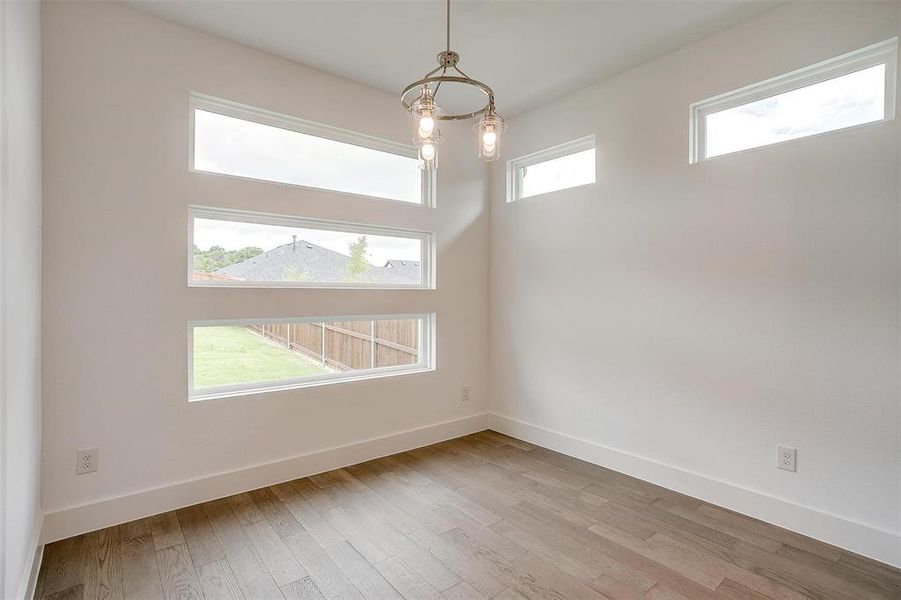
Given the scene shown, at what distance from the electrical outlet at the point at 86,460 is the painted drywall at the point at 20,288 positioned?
0.53 feet

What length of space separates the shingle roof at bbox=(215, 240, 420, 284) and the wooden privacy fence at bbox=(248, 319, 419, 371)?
0.33 m

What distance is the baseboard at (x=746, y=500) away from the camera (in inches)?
82.4

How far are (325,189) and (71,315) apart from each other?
63.7 inches

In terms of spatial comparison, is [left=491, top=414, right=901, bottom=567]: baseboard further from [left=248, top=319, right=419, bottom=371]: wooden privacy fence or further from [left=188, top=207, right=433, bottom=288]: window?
[left=188, top=207, right=433, bottom=288]: window

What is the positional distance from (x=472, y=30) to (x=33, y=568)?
137 inches

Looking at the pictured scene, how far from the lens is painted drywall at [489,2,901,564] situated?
6.98 feet

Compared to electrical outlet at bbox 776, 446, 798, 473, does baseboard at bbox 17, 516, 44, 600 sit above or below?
below

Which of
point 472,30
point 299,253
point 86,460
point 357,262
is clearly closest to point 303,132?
point 299,253

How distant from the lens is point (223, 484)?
2664mm

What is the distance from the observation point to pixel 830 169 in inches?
87.7

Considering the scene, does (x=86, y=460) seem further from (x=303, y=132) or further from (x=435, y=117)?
(x=435, y=117)

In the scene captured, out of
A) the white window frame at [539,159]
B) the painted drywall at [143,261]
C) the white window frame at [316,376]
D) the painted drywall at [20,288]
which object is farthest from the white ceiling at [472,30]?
the white window frame at [316,376]

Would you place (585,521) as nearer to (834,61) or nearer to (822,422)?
(822,422)

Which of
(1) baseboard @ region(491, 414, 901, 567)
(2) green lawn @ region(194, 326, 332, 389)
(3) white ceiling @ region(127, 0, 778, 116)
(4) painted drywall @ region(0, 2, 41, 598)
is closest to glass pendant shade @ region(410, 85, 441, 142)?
(3) white ceiling @ region(127, 0, 778, 116)
